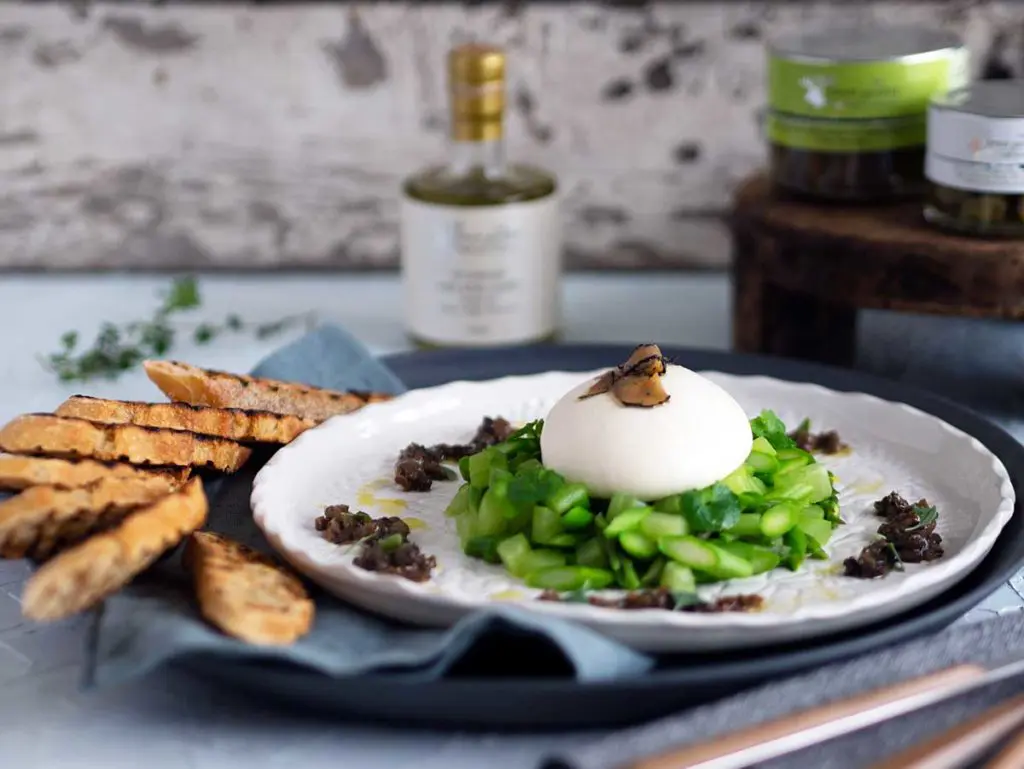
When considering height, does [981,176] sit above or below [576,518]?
above

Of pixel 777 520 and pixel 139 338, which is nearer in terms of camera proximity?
pixel 777 520

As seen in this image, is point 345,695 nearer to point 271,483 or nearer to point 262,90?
point 271,483

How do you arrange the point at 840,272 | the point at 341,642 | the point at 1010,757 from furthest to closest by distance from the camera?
1. the point at 840,272
2. the point at 341,642
3. the point at 1010,757

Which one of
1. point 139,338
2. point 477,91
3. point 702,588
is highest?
point 477,91

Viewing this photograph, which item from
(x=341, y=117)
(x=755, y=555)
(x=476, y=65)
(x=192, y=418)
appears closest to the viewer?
(x=755, y=555)

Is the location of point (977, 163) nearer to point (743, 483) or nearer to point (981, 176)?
point (981, 176)

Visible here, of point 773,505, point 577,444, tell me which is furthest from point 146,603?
point 773,505

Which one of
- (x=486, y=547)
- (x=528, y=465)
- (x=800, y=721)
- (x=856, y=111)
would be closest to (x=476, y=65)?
(x=856, y=111)
